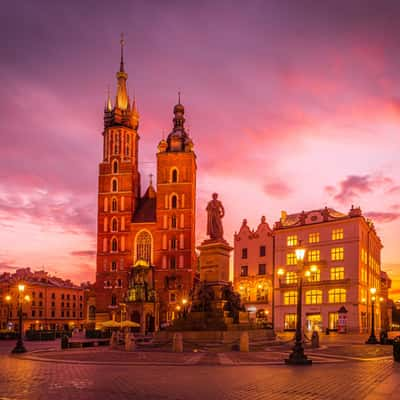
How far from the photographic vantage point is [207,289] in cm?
3422

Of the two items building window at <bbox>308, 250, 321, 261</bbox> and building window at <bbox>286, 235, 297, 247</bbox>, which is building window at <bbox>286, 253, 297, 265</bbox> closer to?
building window at <bbox>286, 235, 297, 247</bbox>

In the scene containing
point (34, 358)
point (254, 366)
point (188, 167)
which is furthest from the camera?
point (188, 167)

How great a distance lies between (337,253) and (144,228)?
40550 millimetres

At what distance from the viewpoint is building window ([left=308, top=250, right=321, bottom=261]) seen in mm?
69938

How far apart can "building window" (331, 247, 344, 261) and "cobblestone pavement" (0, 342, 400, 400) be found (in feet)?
148

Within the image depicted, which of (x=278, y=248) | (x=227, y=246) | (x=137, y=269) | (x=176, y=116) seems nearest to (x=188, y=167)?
(x=176, y=116)

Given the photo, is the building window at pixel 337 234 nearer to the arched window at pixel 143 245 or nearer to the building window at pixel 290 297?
the building window at pixel 290 297

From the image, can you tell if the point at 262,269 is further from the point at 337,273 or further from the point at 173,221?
the point at 173,221

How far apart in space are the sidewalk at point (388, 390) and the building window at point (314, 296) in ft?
171

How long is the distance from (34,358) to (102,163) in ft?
253

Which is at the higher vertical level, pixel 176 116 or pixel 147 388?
pixel 176 116

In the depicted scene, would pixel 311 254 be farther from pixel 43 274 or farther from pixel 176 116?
pixel 43 274

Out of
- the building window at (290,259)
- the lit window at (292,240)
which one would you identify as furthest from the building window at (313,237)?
the building window at (290,259)

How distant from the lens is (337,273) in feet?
222
